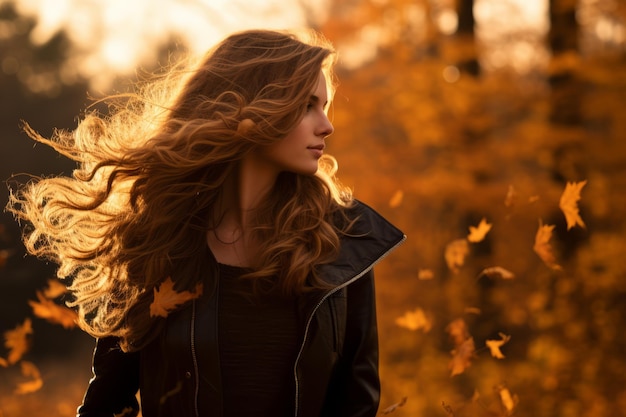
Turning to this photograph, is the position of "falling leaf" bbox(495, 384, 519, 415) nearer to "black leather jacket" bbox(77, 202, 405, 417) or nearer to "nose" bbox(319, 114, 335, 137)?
"black leather jacket" bbox(77, 202, 405, 417)

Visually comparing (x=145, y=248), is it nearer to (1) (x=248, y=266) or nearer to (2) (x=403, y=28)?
(1) (x=248, y=266)

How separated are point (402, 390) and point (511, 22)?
576 cm

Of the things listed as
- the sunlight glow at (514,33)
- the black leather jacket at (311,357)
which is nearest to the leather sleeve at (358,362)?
the black leather jacket at (311,357)

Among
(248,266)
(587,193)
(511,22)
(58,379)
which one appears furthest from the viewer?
(58,379)

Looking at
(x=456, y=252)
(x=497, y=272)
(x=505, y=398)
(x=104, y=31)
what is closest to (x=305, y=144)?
(x=497, y=272)

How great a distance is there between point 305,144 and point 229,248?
0.47 m

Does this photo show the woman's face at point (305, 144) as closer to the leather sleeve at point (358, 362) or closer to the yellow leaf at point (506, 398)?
the leather sleeve at point (358, 362)

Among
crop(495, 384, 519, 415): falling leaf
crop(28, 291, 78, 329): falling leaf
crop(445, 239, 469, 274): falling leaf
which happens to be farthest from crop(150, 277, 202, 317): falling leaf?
crop(445, 239, 469, 274): falling leaf

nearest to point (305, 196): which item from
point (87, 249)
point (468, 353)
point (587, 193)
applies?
point (87, 249)

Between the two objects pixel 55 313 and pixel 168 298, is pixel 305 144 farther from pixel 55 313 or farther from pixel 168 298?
pixel 55 313

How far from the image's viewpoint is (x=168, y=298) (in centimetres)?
288

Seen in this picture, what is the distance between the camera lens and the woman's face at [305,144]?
294cm

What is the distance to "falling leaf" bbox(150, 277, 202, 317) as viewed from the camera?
2.85 metres

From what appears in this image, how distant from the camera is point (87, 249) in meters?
3.16
